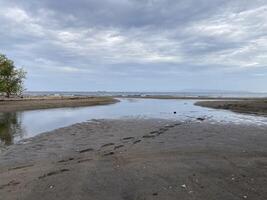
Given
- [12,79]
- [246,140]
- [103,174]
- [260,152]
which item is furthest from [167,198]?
[12,79]

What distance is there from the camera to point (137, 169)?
10.4m

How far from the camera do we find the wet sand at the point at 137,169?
26.5ft

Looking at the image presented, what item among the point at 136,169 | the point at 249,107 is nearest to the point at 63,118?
the point at 136,169

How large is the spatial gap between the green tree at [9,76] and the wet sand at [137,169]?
53.1 meters

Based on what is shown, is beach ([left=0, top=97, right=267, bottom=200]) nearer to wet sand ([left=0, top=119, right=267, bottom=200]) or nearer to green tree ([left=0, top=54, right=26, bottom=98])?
wet sand ([left=0, top=119, right=267, bottom=200])

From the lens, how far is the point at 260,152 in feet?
45.1

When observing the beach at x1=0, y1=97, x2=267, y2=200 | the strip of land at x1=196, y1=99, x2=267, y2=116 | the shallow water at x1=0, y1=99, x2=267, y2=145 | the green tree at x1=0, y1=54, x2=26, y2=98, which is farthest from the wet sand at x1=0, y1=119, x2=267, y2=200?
the green tree at x1=0, y1=54, x2=26, y2=98

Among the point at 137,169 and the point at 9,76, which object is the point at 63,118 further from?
the point at 9,76

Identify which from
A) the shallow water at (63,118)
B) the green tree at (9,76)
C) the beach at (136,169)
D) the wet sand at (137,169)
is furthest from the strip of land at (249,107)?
the green tree at (9,76)

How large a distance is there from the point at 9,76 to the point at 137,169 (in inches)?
2623

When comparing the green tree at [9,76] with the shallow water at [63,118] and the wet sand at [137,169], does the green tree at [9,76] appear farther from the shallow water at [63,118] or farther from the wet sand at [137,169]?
the wet sand at [137,169]

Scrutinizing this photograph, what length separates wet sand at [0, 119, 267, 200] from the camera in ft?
26.5

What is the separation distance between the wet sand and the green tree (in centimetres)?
5312

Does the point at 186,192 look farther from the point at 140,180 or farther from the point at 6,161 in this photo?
the point at 6,161
